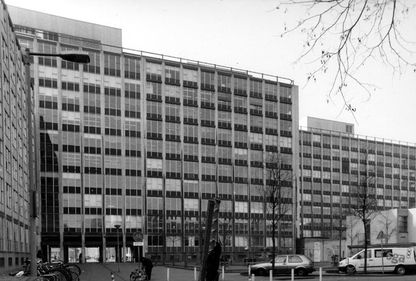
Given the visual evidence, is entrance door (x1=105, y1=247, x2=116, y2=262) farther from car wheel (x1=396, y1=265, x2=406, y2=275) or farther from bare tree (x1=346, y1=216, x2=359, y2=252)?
car wheel (x1=396, y1=265, x2=406, y2=275)

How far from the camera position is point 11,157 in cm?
4778

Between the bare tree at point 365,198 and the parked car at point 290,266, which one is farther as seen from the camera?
the bare tree at point 365,198

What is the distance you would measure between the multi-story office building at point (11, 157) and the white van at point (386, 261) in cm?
2403

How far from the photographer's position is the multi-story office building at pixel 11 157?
4188 cm

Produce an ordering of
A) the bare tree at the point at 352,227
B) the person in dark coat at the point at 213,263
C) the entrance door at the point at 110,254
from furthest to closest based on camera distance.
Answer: the entrance door at the point at 110,254 < the bare tree at the point at 352,227 < the person in dark coat at the point at 213,263

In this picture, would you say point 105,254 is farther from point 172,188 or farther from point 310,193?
point 310,193

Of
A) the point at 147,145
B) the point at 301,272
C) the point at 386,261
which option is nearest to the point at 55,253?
the point at 147,145

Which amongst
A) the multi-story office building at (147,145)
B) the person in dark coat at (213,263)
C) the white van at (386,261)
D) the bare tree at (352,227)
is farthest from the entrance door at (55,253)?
the person in dark coat at (213,263)

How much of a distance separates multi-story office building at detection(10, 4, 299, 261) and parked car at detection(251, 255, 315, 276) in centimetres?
4512

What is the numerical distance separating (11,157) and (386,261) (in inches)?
1246

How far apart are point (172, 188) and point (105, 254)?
Answer: 16.6m

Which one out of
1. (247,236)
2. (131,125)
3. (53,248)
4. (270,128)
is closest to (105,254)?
(53,248)

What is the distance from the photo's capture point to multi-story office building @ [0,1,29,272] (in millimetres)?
41875

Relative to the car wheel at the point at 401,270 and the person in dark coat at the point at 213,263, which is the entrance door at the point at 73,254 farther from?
the person in dark coat at the point at 213,263
